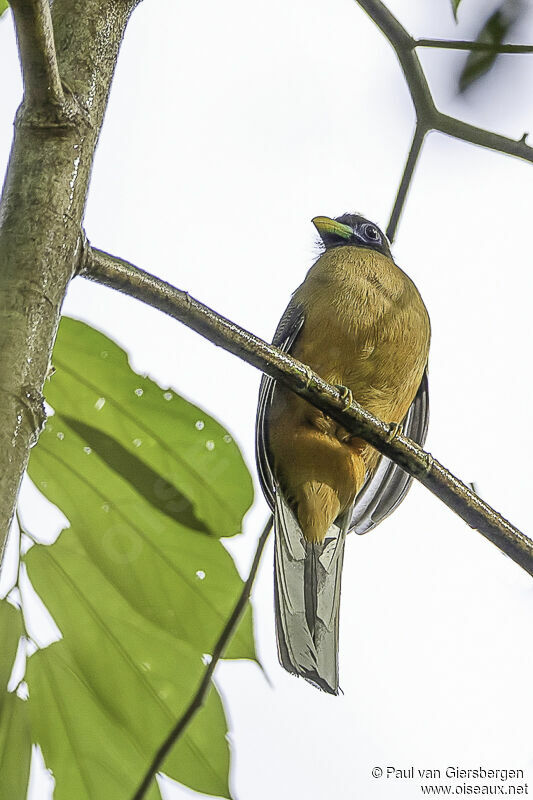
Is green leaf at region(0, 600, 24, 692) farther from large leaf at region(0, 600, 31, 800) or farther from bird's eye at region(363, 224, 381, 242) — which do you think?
bird's eye at region(363, 224, 381, 242)

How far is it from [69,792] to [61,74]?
29.2 inches

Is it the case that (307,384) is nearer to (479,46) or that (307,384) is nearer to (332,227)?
(479,46)

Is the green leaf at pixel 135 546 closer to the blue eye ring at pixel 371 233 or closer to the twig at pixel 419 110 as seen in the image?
the twig at pixel 419 110

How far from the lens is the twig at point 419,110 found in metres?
1.32

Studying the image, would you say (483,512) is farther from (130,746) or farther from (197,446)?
(130,746)

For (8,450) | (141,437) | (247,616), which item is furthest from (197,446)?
(8,450)

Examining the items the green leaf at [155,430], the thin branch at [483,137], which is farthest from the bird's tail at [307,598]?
the thin branch at [483,137]

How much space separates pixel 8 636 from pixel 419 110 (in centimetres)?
100

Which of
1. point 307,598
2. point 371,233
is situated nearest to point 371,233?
point 371,233

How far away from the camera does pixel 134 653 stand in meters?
1.02

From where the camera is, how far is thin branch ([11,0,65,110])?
655mm

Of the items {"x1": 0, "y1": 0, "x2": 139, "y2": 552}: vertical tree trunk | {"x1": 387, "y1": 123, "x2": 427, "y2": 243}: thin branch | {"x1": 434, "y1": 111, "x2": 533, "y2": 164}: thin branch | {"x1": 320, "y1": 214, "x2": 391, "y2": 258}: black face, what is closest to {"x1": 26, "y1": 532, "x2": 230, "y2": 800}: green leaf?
{"x1": 0, "y1": 0, "x2": 139, "y2": 552}: vertical tree trunk

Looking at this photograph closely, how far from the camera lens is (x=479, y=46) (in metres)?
1.24

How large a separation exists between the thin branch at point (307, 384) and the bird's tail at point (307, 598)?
1.33 ft
